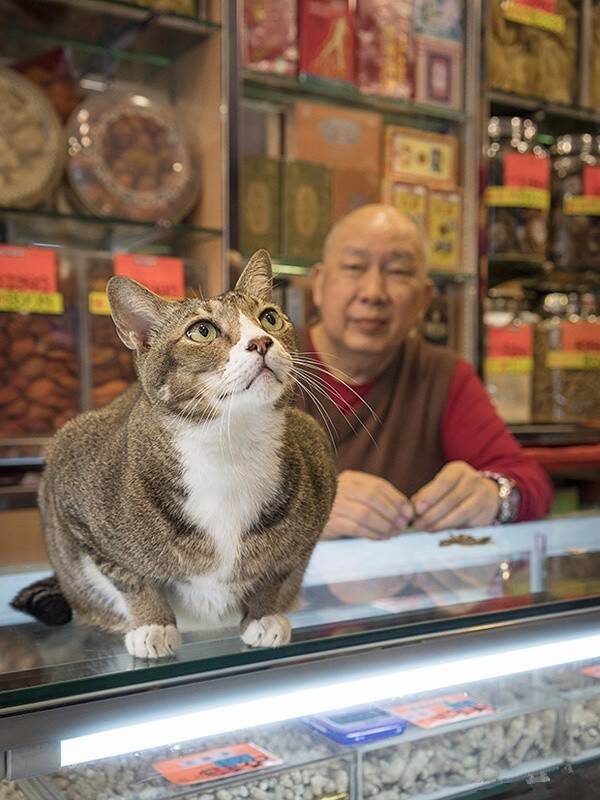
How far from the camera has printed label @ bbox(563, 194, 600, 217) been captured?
272 centimetres

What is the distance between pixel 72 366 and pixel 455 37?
4.92 ft

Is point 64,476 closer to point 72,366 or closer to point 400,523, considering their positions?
point 400,523

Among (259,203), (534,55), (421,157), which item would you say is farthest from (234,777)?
(534,55)

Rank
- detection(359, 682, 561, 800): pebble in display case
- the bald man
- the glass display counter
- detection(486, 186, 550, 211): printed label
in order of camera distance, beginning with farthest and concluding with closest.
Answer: detection(486, 186, 550, 211): printed label → the bald man → detection(359, 682, 561, 800): pebble in display case → the glass display counter

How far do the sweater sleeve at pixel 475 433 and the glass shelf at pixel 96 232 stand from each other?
2.37 feet

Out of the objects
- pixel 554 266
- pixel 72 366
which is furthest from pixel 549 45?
pixel 72 366

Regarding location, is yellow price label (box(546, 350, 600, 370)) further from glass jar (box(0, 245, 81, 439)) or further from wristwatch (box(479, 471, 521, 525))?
glass jar (box(0, 245, 81, 439))

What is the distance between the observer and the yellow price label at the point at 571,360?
2.62m

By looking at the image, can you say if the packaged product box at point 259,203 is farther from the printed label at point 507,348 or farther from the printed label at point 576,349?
the printed label at point 576,349

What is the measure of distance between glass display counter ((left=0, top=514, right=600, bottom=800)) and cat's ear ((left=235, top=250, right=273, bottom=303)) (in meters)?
0.26

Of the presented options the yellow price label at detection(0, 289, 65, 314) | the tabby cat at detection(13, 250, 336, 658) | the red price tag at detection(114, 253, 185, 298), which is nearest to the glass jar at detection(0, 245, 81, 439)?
the yellow price label at detection(0, 289, 65, 314)

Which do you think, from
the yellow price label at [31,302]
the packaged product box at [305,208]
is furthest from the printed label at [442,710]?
the packaged product box at [305,208]

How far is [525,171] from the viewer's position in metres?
2.61

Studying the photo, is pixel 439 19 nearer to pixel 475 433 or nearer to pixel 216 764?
pixel 475 433
